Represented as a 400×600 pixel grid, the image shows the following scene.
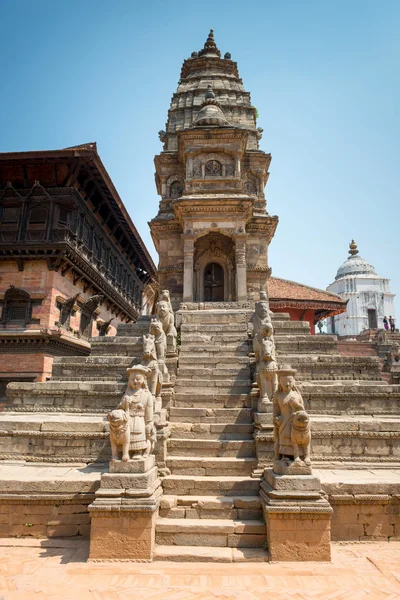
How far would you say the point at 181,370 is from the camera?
35.4 ft

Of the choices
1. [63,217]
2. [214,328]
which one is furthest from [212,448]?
[63,217]

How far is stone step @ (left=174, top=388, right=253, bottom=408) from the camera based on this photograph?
949cm

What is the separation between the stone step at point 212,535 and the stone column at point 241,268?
11.3 m

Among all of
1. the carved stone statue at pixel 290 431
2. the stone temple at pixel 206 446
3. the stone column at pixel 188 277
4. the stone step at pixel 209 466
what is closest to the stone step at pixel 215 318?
the stone temple at pixel 206 446

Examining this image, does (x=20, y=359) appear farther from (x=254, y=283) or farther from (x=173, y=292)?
(x=254, y=283)

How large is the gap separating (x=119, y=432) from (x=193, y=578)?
2.21m

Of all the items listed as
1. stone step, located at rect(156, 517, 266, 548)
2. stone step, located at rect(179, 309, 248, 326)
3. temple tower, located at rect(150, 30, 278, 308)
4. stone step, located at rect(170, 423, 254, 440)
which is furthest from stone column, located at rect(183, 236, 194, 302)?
stone step, located at rect(156, 517, 266, 548)

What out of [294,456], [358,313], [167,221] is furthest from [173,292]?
[358,313]

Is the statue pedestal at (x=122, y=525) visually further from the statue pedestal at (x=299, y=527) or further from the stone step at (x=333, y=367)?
the stone step at (x=333, y=367)

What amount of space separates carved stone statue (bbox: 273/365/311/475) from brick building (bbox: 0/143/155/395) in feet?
48.4

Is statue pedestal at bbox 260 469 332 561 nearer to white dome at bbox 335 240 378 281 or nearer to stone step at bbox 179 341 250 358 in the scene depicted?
stone step at bbox 179 341 250 358

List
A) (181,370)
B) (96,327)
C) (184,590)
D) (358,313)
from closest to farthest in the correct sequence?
1. (184,590)
2. (181,370)
3. (96,327)
4. (358,313)

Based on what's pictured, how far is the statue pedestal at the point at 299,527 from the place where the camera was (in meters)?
5.96

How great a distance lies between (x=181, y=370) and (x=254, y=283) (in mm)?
9092
